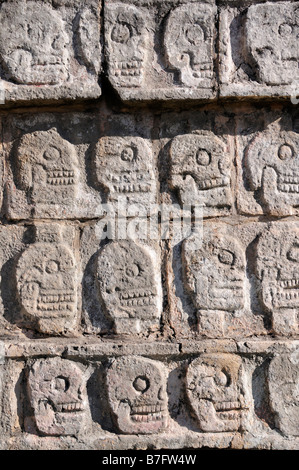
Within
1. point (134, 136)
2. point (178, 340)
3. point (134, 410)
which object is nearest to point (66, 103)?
point (134, 136)

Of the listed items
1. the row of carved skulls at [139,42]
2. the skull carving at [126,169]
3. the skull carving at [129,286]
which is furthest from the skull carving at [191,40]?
the skull carving at [129,286]

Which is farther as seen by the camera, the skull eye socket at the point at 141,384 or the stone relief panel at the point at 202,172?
the stone relief panel at the point at 202,172

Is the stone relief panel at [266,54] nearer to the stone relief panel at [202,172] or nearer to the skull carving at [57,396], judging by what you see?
the stone relief panel at [202,172]

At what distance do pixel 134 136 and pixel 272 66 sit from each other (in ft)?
2.54

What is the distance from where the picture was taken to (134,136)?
2.99 m

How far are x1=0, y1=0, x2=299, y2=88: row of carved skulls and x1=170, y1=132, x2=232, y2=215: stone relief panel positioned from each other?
0.31 meters

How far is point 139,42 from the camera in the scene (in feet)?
9.48

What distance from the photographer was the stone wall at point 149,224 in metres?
2.82

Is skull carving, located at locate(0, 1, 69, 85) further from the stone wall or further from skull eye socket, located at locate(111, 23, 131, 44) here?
skull eye socket, located at locate(111, 23, 131, 44)

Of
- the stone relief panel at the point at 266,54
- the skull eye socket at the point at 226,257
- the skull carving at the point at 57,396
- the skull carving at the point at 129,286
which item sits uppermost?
the stone relief panel at the point at 266,54

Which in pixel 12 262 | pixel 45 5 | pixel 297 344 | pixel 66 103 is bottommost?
pixel 297 344

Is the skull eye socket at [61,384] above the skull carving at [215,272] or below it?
below

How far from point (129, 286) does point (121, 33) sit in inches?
50.0

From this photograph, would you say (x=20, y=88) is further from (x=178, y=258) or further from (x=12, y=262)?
(x=178, y=258)
